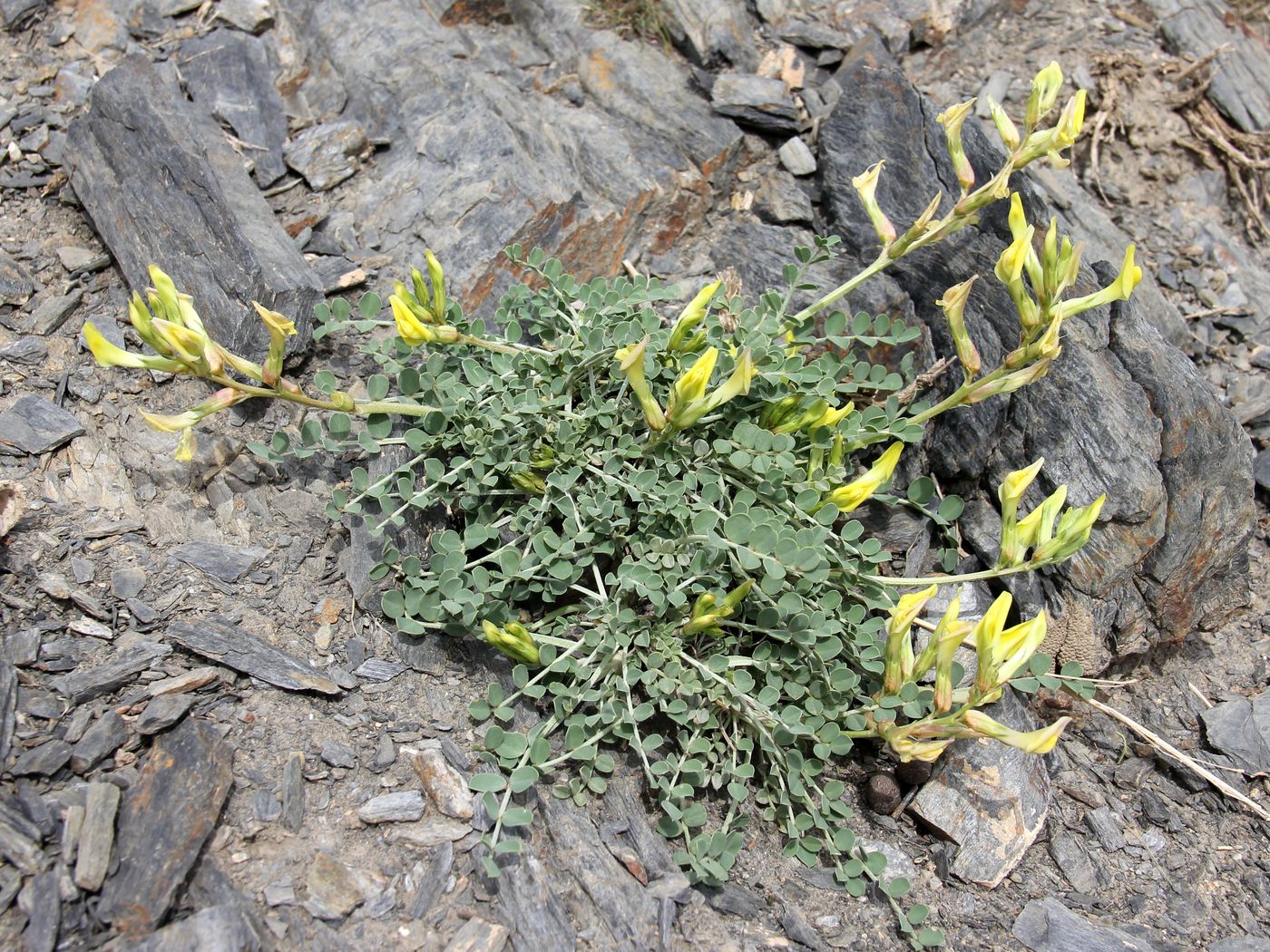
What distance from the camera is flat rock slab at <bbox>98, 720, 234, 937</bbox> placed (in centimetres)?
223

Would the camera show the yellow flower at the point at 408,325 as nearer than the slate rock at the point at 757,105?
Yes

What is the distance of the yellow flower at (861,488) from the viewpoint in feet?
9.95

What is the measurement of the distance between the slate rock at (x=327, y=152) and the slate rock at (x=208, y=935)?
115 inches

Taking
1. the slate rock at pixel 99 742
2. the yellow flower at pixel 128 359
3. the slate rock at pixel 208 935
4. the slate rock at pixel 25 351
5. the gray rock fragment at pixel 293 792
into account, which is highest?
the yellow flower at pixel 128 359

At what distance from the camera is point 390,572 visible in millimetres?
3148

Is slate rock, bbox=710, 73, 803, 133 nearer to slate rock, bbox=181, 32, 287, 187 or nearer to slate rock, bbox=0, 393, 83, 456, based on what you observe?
slate rock, bbox=181, 32, 287, 187

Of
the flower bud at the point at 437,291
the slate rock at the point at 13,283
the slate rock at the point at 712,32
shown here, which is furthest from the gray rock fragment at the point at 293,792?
the slate rock at the point at 712,32

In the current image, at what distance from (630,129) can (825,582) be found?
2.44 meters

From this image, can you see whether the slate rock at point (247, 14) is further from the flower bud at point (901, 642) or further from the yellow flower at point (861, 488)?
the flower bud at point (901, 642)

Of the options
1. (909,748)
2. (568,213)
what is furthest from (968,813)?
(568,213)

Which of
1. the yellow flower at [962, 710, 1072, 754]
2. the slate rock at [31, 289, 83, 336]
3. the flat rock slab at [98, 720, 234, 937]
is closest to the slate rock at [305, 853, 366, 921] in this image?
the flat rock slab at [98, 720, 234, 937]

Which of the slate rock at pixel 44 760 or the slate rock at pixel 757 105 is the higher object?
the slate rock at pixel 757 105

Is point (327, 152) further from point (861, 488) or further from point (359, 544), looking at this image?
point (861, 488)

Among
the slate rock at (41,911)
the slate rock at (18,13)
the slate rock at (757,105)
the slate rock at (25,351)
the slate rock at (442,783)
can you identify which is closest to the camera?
the slate rock at (41,911)
